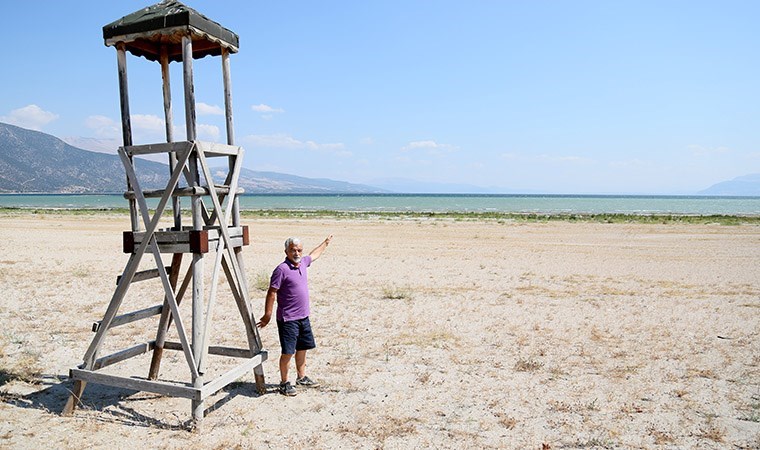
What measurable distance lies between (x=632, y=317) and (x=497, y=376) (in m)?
4.48

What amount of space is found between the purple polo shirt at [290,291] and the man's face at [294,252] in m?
0.06

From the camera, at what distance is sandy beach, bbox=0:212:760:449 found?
16.2ft

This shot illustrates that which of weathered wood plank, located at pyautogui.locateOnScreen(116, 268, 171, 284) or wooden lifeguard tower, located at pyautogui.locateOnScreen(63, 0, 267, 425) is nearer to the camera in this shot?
wooden lifeguard tower, located at pyautogui.locateOnScreen(63, 0, 267, 425)

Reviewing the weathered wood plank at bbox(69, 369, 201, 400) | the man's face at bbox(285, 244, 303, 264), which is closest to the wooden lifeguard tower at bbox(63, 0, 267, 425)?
the weathered wood plank at bbox(69, 369, 201, 400)

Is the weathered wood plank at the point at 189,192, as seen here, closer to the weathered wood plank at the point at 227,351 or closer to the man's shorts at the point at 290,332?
the man's shorts at the point at 290,332

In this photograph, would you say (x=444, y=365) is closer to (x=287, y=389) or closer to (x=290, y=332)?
(x=287, y=389)

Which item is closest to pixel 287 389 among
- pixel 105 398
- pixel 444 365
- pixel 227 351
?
pixel 227 351

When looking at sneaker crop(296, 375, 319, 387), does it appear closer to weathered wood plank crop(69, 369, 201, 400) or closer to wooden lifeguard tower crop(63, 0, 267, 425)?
wooden lifeguard tower crop(63, 0, 267, 425)

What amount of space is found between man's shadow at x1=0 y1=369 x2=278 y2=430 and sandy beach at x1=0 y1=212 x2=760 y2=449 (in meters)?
0.03

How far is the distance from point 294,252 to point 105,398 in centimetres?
272

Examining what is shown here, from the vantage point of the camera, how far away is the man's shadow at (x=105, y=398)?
5219 millimetres

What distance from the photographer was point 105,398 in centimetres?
591

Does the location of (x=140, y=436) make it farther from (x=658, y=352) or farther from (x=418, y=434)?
(x=658, y=352)

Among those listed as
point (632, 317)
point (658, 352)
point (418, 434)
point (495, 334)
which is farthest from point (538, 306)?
point (418, 434)
